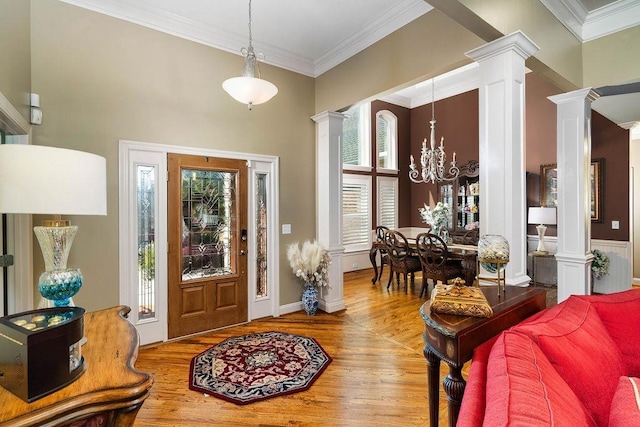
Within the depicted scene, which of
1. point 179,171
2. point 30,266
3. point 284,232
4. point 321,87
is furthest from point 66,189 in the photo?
point 321,87

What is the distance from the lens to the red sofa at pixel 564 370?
2.40 feet

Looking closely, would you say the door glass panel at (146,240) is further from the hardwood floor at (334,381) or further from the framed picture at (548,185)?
the framed picture at (548,185)

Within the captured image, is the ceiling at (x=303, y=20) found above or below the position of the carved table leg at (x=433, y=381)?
above

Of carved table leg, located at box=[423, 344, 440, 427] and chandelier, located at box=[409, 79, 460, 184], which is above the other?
chandelier, located at box=[409, 79, 460, 184]

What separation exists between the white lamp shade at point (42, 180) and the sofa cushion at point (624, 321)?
2.55 m


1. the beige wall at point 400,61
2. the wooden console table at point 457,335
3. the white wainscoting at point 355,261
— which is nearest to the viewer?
the wooden console table at point 457,335

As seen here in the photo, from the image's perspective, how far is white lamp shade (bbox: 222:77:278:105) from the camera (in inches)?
102

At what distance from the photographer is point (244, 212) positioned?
12.6 ft

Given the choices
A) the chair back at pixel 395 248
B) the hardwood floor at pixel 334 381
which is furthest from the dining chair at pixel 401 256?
the hardwood floor at pixel 334 381

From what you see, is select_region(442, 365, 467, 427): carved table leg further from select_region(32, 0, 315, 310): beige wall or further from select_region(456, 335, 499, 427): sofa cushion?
select_region(32, 0, 315, 310): beige wall

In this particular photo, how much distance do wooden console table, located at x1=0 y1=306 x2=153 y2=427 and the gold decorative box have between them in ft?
3.98

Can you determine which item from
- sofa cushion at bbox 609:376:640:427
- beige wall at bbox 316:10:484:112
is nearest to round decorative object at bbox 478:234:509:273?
sofa cushion at bbox 609:376:640:427

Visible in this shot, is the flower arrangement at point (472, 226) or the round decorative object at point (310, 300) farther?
the flower arrangement at point (472, 226)

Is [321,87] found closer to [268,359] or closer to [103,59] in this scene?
[103,59]
